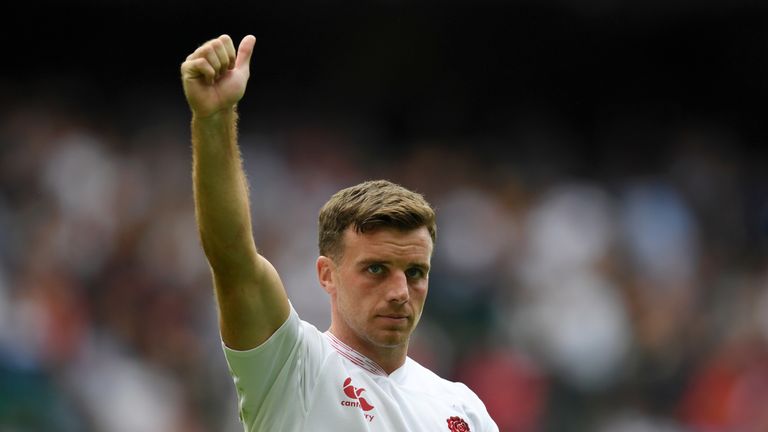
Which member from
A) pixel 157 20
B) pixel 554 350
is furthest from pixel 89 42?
pixel 554 350

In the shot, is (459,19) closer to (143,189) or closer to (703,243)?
(703,243)

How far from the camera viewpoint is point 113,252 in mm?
10508

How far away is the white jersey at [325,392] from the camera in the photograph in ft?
12.7

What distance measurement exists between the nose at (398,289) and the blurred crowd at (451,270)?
18.3 ft

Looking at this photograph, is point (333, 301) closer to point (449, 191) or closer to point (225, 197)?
point (225, 197)

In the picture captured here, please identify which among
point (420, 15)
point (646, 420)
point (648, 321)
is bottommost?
point (646, 420)

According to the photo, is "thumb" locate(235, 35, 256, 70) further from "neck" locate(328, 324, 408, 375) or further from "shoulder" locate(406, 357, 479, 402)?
"shoulder" locate(406, 357, 479, 402)

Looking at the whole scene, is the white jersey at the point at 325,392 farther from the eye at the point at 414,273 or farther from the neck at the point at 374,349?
the eye at the point at 414,273

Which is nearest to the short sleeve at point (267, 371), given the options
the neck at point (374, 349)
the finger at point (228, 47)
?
the neck at point (374, 349)

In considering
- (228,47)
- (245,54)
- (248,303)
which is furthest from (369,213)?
(228,47)

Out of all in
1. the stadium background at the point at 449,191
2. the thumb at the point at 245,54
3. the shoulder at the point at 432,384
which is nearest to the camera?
the thumb at the point at 245,54

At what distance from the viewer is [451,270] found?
11773mm

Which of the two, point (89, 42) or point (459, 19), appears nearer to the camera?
point (89, 42)

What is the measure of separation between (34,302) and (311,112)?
5.29 metres
